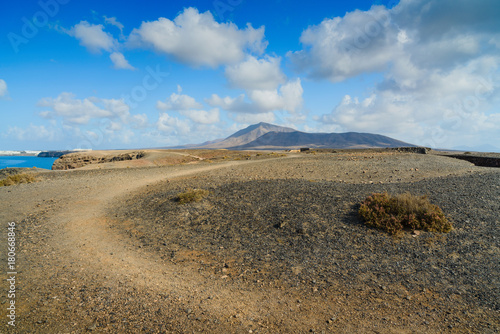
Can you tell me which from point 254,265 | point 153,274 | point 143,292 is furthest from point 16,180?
point 254,265

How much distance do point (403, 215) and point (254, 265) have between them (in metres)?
5.82

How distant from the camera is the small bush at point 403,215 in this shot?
859 cm

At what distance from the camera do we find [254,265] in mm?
7062

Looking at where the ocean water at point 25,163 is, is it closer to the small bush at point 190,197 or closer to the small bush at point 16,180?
the small bush at point 16,180

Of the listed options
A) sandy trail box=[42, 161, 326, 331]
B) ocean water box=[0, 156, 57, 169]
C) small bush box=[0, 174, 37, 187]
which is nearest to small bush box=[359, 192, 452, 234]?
sandy trail box=[42, 161, 326, 331]

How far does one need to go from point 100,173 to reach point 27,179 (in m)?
4.99

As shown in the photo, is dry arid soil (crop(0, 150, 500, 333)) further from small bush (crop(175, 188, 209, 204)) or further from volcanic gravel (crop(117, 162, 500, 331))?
small bush (crop(175, 188, 209, 204))

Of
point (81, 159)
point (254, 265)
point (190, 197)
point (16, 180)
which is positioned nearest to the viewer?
point (254, 265)

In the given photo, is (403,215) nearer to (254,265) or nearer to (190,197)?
(254,265)

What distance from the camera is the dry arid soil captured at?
16.1 feet

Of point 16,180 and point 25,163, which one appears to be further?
point 25,163

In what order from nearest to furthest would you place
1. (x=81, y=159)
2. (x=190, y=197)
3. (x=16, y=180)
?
(x=190, y=197)
(x=16, y=180)
(x=81, y=159)

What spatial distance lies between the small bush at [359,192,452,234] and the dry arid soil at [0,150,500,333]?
354mm

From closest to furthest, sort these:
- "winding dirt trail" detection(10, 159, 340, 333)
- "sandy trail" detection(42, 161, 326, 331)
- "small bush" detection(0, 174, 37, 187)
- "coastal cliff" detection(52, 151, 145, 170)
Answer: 1. "winding dirt trail" detection(10, 159, 340, 333)
2. "sandy trail" detection(42, 161, 326, 331)
3. "small bush" detection(0, 174, 37, 187)
4. "coastal cliff" detection(52, 151, 145, 170)
